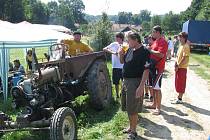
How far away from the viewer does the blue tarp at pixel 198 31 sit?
33094 millimetres

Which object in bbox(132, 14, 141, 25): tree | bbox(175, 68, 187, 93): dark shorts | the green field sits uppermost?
bbox(132, 14, 141, 25): tree

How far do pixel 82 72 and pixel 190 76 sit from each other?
822 centimetres

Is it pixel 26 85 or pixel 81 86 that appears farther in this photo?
pixel 81 86

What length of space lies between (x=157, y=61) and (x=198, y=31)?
25752mm

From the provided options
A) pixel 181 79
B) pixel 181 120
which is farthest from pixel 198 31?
pixel 181 120

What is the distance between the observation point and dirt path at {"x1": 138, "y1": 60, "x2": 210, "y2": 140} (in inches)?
294

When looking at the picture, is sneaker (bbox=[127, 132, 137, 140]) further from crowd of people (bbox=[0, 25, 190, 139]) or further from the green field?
the green field

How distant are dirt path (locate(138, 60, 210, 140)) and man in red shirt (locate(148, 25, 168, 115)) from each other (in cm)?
47

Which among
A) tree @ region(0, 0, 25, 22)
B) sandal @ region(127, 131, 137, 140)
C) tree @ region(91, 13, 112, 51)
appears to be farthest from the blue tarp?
tree @ region(0, 0, 25, 22)

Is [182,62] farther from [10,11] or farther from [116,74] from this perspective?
[10,11]

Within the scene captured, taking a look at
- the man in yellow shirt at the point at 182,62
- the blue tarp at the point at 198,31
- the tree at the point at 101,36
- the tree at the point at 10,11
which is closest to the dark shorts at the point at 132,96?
the man in yellow shirt at the point at 182,62

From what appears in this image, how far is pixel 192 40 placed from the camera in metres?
33.2

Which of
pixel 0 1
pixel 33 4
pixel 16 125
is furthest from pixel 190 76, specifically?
pixel 33 4

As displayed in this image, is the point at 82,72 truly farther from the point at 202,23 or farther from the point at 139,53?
the point at 202,23
